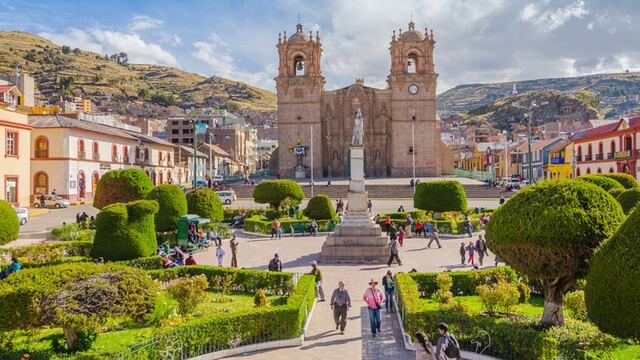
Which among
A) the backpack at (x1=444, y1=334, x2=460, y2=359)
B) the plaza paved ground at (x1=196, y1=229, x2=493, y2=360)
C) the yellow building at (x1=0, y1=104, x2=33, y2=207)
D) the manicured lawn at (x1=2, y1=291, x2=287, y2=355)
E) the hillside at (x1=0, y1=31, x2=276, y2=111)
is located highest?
the hillside at (x1=0, y1=31, x2=276, y2=111)

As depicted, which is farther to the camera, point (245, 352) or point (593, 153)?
point (593, 153)

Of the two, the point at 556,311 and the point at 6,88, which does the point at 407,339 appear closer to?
the point at 556,311

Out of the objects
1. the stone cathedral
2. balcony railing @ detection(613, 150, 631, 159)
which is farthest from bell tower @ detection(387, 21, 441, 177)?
balcony railing @ detection(613, 150, 631, 159)

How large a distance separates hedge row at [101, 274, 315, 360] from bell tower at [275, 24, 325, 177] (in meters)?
54.1

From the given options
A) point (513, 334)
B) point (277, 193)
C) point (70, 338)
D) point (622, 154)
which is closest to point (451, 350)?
point (513, 334)

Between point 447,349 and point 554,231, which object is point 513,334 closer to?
point 447,349

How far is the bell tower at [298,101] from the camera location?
64.6 meters

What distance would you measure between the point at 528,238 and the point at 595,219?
47.3 inches

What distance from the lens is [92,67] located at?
176m

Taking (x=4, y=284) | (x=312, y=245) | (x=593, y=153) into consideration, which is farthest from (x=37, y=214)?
(x=593, y=153)

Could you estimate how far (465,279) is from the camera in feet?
45.5

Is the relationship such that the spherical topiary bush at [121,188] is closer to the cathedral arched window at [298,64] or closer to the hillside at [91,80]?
the cathedral arched window at [298,64]

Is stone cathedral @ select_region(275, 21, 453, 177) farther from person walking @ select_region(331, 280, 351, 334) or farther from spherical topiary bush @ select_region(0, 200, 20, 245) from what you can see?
person walking @ select_region(331, 280, 351, 334)

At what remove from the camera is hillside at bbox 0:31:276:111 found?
142875mm
